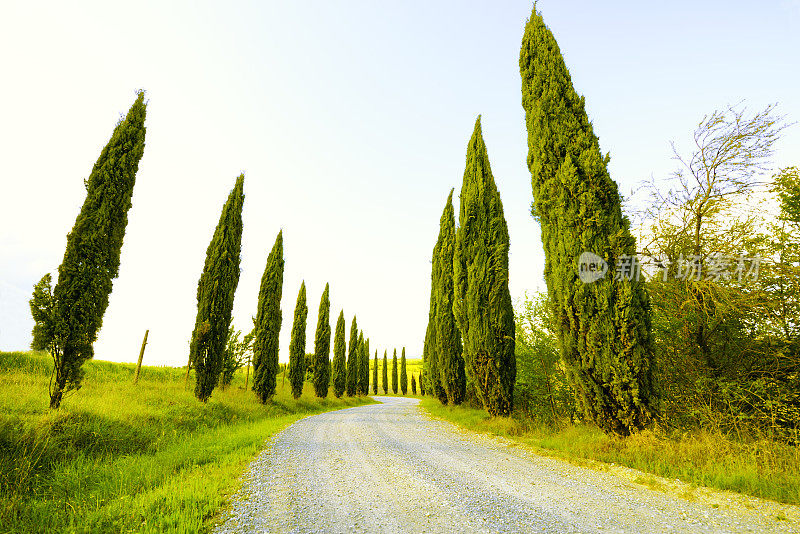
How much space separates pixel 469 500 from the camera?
4047 millimetres

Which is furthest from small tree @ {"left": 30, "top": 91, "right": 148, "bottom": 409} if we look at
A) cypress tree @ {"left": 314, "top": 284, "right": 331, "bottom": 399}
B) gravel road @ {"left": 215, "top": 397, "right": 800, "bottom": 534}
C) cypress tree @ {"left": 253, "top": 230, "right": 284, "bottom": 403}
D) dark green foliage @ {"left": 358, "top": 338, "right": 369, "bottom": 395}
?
dark green foliage @ {"left": 358, "top": 338, "right": 369, "bottom": 395}

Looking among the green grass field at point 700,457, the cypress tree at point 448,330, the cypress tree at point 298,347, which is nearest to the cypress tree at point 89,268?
the green grass field at point 700,457

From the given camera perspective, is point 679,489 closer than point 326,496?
No

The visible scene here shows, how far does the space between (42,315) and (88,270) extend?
1286 mm

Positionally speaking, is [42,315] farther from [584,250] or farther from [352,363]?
[352,363]

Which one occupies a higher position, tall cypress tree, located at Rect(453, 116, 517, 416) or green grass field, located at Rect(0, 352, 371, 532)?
tall cypress tree, located at Rect(453, 116, 517, 416)

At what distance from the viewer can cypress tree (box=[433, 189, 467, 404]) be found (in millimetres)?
17344

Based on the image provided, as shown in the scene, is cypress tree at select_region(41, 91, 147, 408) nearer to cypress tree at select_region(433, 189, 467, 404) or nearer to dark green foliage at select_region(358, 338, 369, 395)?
cypress tree at select_region(433, 189, 467, 404)

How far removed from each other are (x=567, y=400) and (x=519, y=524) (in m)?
8.27

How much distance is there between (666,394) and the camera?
7.16 m

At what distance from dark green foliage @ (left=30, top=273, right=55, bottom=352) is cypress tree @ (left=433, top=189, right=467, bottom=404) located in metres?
14.7

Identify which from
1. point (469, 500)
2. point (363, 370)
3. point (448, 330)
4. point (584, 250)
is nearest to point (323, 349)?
point (448, 330)

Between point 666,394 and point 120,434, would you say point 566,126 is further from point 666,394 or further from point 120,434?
point 120,434

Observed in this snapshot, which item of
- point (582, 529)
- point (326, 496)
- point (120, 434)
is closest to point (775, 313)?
point (582, 529)
